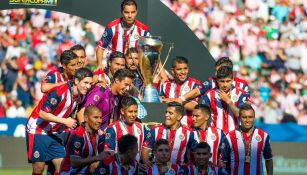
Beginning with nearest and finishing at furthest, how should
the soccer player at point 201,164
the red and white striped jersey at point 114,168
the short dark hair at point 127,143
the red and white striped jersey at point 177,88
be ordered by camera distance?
the short dark hair at point 127,143, the red and white striped jersey at point 114,168, the soccer player at point 201,164, the red and white striped jersey at point 177,88

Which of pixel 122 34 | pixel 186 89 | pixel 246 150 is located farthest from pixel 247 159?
pixel 122 34

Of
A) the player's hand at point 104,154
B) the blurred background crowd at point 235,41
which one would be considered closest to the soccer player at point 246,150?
the player's hand at point 104,154

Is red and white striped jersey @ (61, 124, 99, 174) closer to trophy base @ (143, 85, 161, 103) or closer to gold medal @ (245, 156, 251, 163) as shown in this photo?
trophy base @ (143, 85, 161, 103)

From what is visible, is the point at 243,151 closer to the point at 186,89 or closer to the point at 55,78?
the point at 186,89

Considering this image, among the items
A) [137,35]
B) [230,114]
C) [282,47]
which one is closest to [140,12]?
[137,35]

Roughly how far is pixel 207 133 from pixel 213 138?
3.6 inches

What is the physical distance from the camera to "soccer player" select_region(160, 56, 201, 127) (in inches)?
482

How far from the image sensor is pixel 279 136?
17047 millimetres

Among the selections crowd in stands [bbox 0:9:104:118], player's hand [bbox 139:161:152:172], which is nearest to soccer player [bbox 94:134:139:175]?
player's hand [bbox 139:161:152:172]

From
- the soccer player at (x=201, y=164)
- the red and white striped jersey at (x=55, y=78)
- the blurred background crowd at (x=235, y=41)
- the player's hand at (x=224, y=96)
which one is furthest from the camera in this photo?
the blurred background crowd at (x=235, y=41)

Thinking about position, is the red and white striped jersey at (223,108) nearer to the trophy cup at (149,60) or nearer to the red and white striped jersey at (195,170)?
the trophy cup at (149,60)

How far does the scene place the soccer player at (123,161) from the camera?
9.64 m

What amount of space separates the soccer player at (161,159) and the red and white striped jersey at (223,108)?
6.96 ft

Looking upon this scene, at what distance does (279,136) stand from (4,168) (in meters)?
4.72
